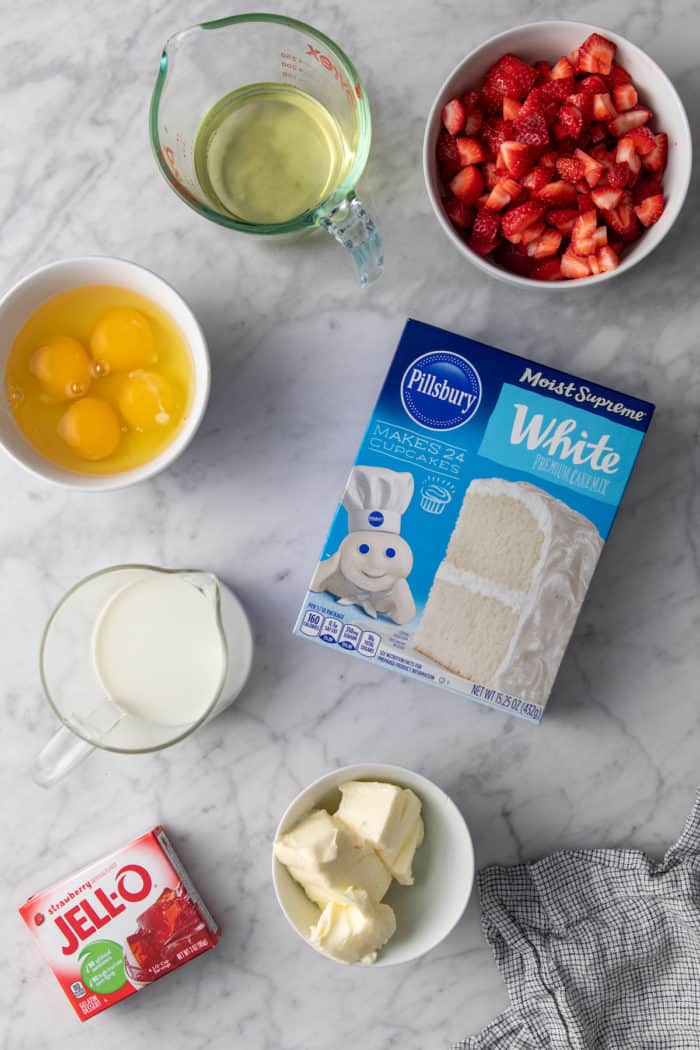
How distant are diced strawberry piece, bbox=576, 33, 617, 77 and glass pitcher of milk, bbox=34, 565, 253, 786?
0.81 m

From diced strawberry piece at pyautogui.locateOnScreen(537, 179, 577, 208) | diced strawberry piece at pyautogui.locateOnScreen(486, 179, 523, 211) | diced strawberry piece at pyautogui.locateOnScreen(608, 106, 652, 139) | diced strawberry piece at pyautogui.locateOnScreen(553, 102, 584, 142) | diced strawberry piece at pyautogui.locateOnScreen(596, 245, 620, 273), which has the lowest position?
diced strawberry piece at pyautogui.locateOnScreen(596, 245, 620, 273)

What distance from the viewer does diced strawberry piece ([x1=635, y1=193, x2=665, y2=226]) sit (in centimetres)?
125

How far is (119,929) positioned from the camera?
132cm

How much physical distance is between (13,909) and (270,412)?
0.79 m

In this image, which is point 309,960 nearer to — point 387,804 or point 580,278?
point 387,804

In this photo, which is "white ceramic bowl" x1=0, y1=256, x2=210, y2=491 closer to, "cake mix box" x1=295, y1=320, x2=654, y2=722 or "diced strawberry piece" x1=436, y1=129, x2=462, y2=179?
"cake mix box" x1=295, y1=320, x2=654, y2=722

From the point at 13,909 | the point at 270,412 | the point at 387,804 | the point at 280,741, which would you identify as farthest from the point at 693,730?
the point at 13,909

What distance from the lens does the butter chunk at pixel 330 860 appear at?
4.00 feet

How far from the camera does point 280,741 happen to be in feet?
4.59

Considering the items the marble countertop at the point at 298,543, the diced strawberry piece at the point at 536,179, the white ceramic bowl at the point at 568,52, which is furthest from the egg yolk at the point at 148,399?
the diced strawberry piece at the point at 536,179

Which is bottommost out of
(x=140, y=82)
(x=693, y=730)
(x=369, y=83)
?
(x=693, y=730)

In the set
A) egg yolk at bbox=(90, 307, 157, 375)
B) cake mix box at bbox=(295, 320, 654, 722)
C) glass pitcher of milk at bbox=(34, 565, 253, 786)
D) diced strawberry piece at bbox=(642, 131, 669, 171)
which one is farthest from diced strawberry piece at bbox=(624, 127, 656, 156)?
glass pitcher of milk at bbox=(34, 565, 253, 786)

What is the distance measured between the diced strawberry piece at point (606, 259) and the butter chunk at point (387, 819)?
71 cm

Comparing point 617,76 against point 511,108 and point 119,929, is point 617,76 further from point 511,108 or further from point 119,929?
point 119,929
